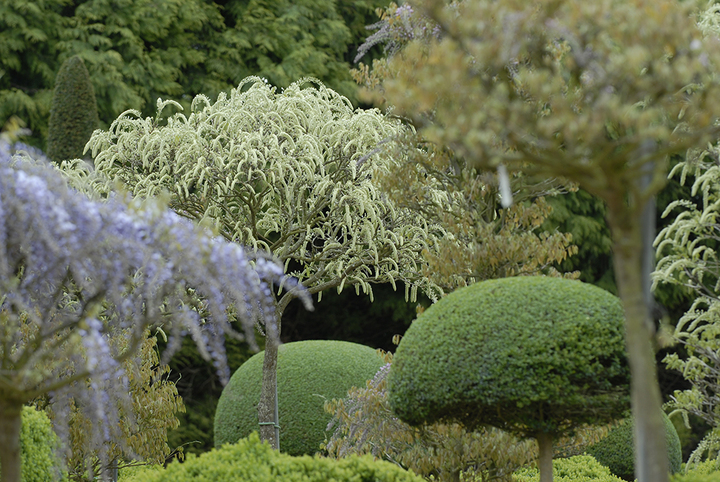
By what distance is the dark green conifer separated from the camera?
9.64 metres

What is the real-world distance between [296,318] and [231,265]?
36.1 feet

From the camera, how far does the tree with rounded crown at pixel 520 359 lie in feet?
14.6

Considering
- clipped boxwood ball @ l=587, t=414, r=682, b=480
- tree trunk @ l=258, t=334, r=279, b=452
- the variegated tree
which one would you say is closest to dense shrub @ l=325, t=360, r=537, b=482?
the variegated tree

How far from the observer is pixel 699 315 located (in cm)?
579

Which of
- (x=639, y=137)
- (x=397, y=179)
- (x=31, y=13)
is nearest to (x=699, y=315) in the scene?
(x=397, y=179)

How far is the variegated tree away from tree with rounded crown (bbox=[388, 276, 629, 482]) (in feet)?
7.00

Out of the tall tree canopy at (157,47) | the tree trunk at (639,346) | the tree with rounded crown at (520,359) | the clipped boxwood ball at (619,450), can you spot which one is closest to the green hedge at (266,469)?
the tree with rounded crown at (520,359)

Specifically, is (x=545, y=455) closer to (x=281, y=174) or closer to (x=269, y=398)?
(x=281, y=174)

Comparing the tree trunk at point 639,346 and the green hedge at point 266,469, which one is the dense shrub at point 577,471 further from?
the tree trunk at point 639,346

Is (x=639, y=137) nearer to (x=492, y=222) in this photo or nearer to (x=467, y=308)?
(x=467, y=308)

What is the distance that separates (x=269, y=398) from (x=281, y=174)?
249cm

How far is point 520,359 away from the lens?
4.47 meters

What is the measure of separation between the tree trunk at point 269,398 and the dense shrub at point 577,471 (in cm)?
249

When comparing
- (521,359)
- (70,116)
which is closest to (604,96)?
(521,359)
